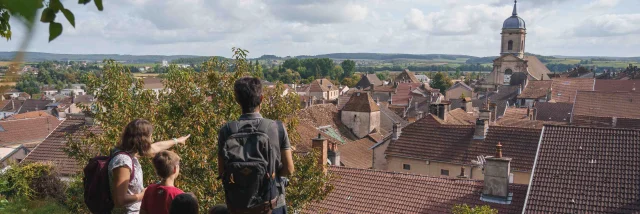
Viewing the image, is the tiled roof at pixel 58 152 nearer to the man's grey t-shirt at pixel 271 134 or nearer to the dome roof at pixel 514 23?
the man's grey t-shirt at pixel 271 134

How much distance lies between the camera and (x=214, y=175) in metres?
8.66

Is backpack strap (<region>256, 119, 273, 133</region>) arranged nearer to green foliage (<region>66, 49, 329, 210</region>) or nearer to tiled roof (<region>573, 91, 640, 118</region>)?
green foliage (<region>66, 49, 329, 210</region>)

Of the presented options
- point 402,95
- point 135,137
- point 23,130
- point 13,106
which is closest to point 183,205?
point 135,137

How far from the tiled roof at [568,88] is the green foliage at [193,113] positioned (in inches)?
2001

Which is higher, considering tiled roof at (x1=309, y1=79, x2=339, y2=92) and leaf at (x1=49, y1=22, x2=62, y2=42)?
leaf at (x1=49, y1=22, x2=62, y2=42)

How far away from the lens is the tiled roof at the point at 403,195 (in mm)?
14836

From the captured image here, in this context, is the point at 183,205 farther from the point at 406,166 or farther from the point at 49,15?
the point at 406,166

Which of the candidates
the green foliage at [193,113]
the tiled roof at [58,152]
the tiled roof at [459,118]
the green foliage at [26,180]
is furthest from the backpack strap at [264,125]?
the tiled roof at [459,118]

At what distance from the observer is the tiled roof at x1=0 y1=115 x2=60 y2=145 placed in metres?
36.1

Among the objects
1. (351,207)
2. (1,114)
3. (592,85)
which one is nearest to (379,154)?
(351,207)

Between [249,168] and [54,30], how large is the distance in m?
2.17

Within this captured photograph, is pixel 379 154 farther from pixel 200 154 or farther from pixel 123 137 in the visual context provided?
pixel 123 137

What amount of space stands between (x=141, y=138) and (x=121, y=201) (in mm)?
599

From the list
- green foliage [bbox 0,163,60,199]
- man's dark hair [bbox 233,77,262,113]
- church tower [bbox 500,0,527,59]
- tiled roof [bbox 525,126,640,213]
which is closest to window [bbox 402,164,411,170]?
tiled roof [bbox 525,126,640,213]
